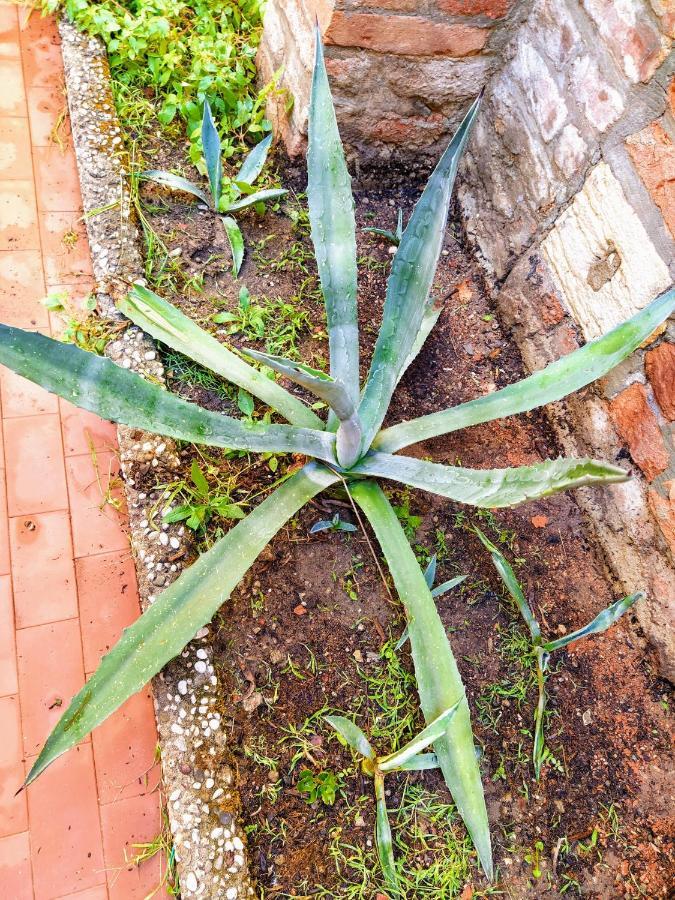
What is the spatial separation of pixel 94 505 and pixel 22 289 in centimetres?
67

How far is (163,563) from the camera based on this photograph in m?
1.39

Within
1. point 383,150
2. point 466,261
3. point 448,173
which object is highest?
point 448,173

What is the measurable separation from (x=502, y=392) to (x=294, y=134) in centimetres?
103

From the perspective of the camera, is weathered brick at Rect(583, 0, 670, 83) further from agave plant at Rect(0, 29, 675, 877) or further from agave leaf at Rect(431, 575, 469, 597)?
agave leaf at Rect(431, 575, 469, 597)

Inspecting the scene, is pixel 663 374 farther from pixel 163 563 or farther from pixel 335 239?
pixel 163 563

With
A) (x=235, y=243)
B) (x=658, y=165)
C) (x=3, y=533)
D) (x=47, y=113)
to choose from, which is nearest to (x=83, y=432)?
(x=3, y=533)

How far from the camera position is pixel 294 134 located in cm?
182

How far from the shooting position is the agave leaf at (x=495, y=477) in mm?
894

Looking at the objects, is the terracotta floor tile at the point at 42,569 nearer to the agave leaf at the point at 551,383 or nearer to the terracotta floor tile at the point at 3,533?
the terracotta floor tile at the point at 3,533

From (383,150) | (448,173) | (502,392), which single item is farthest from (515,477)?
(383,150)

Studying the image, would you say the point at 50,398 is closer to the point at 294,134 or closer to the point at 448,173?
the point at 294,134

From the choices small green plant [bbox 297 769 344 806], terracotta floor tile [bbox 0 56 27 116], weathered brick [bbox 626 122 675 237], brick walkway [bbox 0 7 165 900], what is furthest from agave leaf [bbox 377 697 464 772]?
terracotta floor tile [bbox 0 56 27 116]

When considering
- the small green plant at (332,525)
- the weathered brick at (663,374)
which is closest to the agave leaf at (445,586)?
the small green plant at (332,525)

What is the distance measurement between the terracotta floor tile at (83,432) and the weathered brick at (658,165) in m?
1.38
